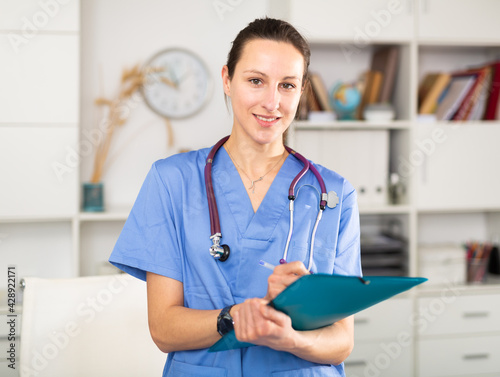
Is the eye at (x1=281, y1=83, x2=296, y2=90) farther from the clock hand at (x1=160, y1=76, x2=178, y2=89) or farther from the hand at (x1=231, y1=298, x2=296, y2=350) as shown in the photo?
the clock hand at (x1=160, y1=76, x2=178, y2=89)

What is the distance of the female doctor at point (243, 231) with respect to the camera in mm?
1184

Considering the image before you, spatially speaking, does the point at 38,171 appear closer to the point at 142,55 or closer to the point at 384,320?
the point at 142,55

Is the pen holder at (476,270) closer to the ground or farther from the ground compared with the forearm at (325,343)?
closer to the ground

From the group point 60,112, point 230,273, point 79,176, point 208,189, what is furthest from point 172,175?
point 79,176

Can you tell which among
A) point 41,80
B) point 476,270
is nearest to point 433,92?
point 476,270

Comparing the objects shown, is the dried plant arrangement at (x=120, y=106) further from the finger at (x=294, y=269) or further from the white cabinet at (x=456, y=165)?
the finger at (x=294, y=269)

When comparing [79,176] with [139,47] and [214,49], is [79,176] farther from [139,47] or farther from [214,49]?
[214,49]

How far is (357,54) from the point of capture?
3.00m

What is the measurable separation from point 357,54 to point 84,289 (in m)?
2.12

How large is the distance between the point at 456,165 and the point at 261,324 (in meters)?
2.13

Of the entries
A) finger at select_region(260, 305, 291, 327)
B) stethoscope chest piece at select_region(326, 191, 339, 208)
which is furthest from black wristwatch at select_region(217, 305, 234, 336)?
stethoscope chest piece at select_region(326, 191, 339, 208)

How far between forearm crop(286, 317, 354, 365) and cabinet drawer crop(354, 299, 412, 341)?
148 cm

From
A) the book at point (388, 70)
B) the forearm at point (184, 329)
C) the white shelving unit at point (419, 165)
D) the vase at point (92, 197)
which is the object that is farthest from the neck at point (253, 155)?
the book at point (388, 70)

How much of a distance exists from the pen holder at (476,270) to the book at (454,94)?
2.48 ft
